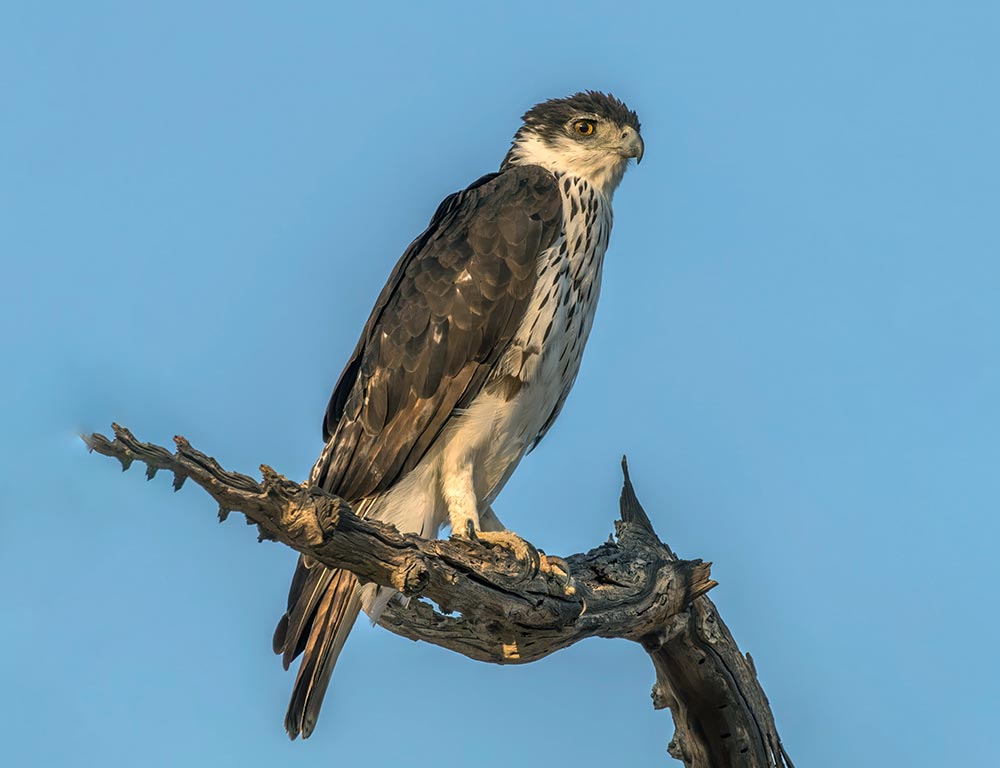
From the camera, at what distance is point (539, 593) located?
20.8 feet

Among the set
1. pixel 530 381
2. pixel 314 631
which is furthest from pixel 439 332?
pixel 314 631

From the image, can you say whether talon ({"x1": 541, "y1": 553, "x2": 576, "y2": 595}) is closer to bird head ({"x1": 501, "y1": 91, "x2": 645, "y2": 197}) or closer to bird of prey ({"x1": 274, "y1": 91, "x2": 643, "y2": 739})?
bird of prey ({"x1": 274, "y1": 91, "x2": 643, "y2": 739})

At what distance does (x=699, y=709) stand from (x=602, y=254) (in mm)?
2679

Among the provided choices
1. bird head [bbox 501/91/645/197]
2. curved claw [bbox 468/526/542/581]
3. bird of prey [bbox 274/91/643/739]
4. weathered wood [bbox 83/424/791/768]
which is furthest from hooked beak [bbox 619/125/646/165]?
curved claw [bbox 468/526/542/581]

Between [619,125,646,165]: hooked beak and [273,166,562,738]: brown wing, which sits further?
[619,125,646,165]: hooked beak

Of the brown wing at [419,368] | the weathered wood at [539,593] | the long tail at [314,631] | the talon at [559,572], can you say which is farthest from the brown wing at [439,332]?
the talon at [559,572]

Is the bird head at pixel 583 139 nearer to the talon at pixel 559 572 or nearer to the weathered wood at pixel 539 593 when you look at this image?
the weathered wood at pixel 539 593

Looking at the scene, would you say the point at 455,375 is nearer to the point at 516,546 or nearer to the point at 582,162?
the point at 516,546

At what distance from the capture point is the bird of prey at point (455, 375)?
23.1 feet

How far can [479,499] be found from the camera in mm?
7719

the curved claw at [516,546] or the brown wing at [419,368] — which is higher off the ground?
the brown wing at [419,368]

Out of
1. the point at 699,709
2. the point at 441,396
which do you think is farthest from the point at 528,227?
the point at 699,709

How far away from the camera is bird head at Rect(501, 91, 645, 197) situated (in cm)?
787

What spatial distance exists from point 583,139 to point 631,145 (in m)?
0.30
